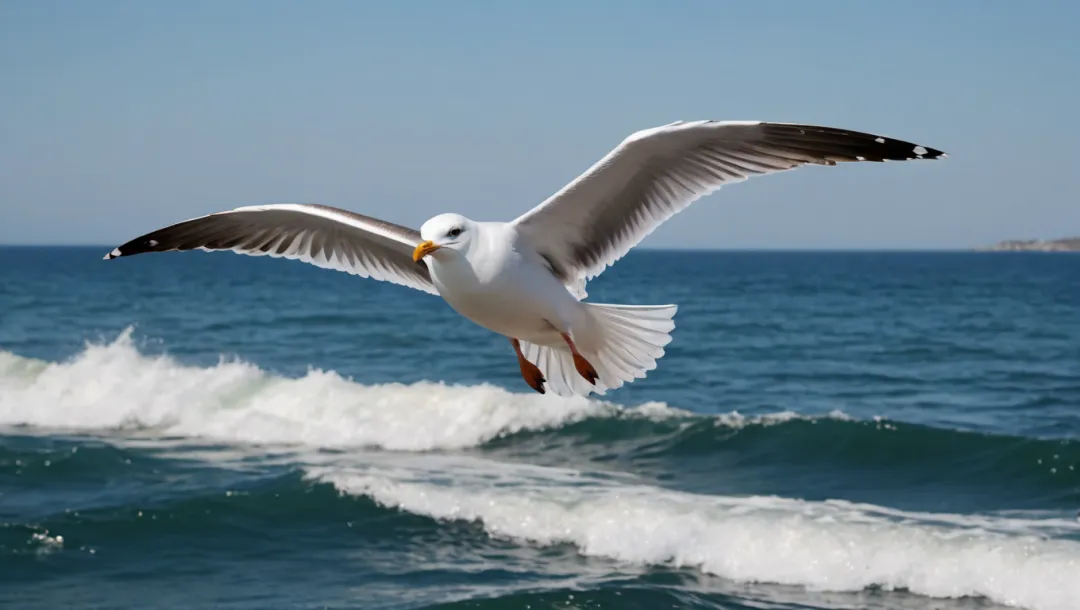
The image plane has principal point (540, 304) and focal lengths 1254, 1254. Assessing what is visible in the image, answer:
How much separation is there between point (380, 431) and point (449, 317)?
77.4ft

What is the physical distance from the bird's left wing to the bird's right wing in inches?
36.3

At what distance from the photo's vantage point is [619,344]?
283 inches

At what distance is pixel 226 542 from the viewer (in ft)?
39.9

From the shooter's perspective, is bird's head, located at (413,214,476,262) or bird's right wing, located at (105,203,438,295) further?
bird's right wing, located at (105,203,438,295)

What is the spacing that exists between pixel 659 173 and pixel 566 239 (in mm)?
673

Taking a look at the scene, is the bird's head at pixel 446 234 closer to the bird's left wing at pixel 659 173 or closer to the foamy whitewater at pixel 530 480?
the bird's left wing at pixel 659 173

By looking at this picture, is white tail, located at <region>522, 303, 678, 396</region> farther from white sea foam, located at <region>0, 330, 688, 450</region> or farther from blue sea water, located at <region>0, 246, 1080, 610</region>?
white sea foam, located at <region>0, 330, 688, 450</region>

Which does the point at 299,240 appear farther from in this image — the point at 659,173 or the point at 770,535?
the point at 770,535

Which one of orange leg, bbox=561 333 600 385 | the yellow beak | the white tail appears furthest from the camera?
the white tail

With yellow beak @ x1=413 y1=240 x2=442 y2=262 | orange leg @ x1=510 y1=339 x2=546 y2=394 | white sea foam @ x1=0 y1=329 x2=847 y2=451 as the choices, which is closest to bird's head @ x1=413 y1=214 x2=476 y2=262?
yellow beak @ x1=413 y1=240 x2=442 y2=262

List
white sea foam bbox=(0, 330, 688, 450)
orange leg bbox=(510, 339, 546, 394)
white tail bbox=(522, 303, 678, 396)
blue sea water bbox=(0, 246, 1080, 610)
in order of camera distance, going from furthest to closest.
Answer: white sea foam bbox=(0, 330, 688, 450)
blue sea water bbox=(0, 246, 1080, 610)
white tail bbox=(522, 303, 678, 396)
orange leg bbox=(510, 339, 546, 394)

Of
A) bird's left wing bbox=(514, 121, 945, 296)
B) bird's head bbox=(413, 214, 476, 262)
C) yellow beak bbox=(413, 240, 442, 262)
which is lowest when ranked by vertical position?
yellow beak bbox=(413, 240, 442, 262)

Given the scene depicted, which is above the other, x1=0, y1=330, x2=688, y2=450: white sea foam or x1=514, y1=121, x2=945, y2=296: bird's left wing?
x1=514, y1=121, x2=945, y2=296: bird's left wing

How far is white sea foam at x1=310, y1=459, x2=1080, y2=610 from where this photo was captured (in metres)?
10.8
